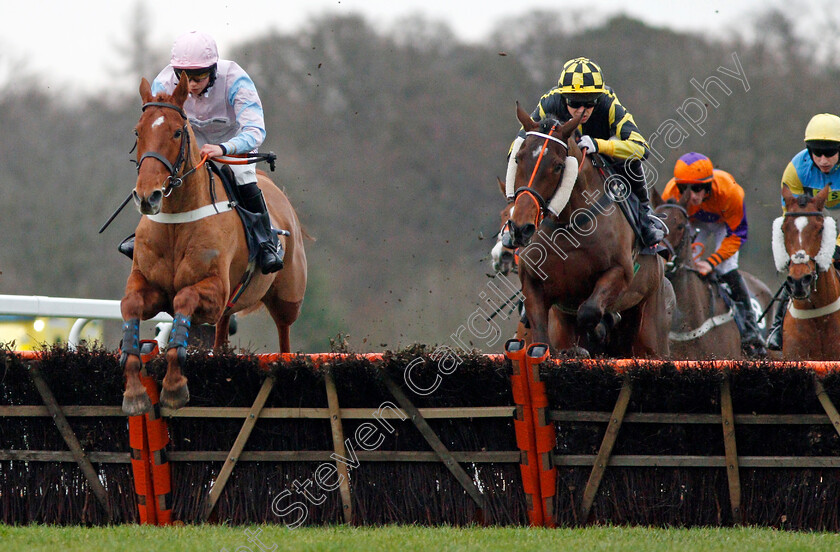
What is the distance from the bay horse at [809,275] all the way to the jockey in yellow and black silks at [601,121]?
794 mm

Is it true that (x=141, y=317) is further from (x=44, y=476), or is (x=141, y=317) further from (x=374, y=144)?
(x=374, y=144)

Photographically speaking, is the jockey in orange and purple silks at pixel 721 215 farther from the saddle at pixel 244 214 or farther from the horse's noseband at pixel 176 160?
the horse's noseband at pixel 176 160

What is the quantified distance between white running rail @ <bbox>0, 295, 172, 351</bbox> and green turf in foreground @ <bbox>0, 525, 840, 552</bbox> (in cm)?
354

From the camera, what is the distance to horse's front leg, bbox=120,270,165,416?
504 cm

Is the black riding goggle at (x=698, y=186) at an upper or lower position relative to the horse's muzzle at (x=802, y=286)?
upper

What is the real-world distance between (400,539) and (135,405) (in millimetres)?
1361

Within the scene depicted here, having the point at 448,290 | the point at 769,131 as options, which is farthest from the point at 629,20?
the point at 448,290

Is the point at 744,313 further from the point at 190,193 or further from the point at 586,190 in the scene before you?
the point at 190,193

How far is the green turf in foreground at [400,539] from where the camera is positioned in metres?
4.41

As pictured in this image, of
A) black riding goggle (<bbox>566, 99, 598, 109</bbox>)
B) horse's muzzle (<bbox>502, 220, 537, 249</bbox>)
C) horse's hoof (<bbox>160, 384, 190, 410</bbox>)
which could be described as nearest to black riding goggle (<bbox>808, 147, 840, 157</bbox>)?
black riding goggle (<bbox>566, 99, 598, 109</bbox>)

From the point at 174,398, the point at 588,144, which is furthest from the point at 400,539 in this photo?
the point at 588,144

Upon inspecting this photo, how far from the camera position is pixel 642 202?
23.4ft

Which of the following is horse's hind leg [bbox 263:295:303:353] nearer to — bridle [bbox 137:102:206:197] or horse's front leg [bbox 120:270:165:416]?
horse's front leg [bbox 120:270:165:416]

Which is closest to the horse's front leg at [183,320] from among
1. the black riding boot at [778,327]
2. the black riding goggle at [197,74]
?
the black riding goggle at [197,74]
